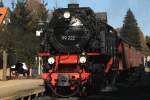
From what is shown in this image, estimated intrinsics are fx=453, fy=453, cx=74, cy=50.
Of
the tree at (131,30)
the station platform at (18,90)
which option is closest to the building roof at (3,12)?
the tree at (131,30)

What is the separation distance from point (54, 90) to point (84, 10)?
12.8ft

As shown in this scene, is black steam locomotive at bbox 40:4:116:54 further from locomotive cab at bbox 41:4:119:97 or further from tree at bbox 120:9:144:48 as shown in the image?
tree at bbox 120:9:144:48

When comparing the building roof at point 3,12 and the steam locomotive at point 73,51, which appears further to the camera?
the building roof at point 3,12

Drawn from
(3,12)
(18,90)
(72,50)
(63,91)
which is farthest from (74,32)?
(3,12)

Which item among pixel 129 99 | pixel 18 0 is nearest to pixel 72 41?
pixel 129 99

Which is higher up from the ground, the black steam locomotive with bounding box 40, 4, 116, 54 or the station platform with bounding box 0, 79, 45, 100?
the black steam locomotive with bounding box 40, 4, 116, 54

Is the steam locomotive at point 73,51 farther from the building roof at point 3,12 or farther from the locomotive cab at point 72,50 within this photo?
the building roof at point 3,12

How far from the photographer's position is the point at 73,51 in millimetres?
20281

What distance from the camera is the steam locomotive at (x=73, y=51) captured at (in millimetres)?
19750

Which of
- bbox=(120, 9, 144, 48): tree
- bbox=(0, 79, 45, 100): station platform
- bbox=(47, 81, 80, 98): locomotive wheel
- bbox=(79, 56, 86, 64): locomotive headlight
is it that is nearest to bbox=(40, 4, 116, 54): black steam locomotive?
bbox=(79, 56, 86, 64): locomotive headlight

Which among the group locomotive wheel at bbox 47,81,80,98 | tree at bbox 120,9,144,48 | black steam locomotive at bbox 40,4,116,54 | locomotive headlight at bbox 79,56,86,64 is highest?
tree at bbox 120,9,144,48

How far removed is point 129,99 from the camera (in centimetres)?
1847

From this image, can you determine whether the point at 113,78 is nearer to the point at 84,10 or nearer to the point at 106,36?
the point at 106,36

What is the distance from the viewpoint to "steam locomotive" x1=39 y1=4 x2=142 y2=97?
19.8 metres
